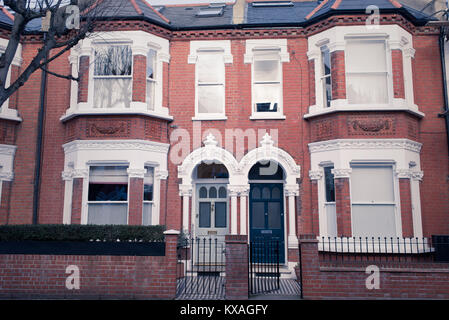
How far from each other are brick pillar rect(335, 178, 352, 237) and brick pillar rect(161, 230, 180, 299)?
4.69m

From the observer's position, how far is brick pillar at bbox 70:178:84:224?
10.6m

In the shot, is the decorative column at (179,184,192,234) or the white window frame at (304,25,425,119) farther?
the decorative column at (179,184,192,234)

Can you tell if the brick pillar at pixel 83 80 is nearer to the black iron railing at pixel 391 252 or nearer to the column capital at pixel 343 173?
the column capital at pixel 343 173

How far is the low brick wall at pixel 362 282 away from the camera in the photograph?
25.2ft

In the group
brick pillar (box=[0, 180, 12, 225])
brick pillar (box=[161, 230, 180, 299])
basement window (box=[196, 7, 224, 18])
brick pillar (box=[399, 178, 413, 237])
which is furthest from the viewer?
basement window (box=[196, 7, 224, 18])

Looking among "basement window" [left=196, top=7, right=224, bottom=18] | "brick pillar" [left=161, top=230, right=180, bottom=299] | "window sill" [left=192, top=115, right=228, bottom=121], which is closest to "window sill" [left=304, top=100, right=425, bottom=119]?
"window sill" [left=192, top=115, right=228, bottom=121]

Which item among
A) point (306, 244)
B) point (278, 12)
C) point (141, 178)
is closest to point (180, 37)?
point (278, 12)

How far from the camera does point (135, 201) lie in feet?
34.9

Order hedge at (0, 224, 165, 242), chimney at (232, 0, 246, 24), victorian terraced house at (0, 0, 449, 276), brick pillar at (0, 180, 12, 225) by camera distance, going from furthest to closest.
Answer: chimney at (232, 0, 246, 24)
brick pillar at (0, 180, 12, 225)
victorian terraced house at (0, 0, 449, 276)
hedge at (0, 224, 165, 242)

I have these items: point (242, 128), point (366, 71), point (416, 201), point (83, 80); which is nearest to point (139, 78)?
point (83, 80)

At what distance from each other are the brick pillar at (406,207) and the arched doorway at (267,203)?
10.9 feet

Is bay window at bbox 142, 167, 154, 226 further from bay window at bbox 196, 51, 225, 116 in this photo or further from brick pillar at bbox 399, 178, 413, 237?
brick pillar at bbox 399, 178, 413, 237

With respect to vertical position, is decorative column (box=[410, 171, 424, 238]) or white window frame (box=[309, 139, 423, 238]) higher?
white window frame (box=[309, 139, 423, 238])

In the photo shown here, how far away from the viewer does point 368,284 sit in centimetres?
771
